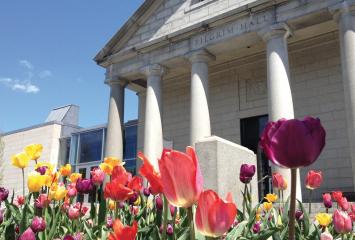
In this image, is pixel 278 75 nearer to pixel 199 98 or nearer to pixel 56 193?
pixel 199 98

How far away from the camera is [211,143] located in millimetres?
5715

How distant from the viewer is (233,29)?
16.7 metres

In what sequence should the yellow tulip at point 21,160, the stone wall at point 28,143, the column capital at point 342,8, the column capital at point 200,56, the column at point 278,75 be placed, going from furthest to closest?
1. the stone wall at point 28,143
2. the column capital at point 200,56
3. the column at point 278,75
4. the column capital at point 342,8
5. the yellow tulip at point 21,160

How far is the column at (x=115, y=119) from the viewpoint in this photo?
19.6 metres

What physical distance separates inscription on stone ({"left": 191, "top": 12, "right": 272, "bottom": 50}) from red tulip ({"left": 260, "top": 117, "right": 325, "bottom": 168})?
1531cm

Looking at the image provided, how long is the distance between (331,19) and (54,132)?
3006 centimetres

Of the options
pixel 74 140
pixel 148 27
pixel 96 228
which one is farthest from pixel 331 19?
pixel 74 140

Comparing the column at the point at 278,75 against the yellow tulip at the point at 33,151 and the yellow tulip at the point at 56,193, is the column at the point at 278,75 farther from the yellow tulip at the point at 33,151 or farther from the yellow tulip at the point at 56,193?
the yellow tulip at the point at 56,193

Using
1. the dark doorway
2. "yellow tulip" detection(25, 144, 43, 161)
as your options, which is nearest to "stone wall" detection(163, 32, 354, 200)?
the dark doorway

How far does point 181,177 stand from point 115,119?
19.2 metres

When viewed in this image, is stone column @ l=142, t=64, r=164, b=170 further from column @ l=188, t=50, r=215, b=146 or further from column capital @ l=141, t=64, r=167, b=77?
column @ l=188, t=50, r=215, b=146

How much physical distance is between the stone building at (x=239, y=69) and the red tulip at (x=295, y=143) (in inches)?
496

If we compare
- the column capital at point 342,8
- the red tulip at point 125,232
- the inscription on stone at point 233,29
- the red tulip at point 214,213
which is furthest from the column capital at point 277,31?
the red tulip at point 125,232

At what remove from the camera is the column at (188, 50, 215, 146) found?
1627cm
